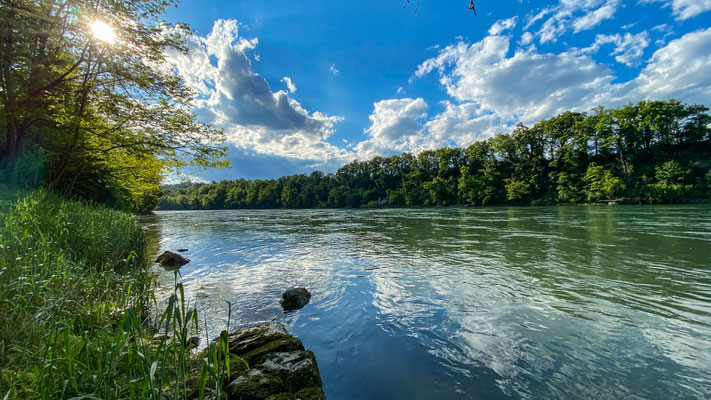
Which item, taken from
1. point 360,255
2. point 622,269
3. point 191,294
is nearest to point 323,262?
point 360,255

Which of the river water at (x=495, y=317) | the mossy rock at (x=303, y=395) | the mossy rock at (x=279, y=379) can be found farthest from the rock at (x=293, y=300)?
the mossy rock at (x=303, y=395)

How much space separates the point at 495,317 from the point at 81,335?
6.48 meters

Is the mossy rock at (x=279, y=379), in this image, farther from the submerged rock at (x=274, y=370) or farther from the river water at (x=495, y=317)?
the river water at (x=495, y=317)

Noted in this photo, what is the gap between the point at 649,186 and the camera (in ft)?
140

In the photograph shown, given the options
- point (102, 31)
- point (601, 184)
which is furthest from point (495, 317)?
point (601, 184)

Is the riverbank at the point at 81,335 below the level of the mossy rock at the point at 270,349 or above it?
above

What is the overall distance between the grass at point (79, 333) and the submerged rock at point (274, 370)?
1.01ft

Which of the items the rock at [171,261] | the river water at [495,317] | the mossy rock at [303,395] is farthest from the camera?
the rock at [171,261]

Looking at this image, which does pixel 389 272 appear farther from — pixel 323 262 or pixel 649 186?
pixel 649 186

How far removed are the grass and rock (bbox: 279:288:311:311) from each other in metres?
2.48

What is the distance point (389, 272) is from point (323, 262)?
128 inches

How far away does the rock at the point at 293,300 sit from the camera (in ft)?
21.8

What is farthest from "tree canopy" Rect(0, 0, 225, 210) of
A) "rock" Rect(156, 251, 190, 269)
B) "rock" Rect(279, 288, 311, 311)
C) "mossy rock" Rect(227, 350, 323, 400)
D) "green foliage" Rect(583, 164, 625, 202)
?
"green foliage" Rect(583, 164, 625, 202)

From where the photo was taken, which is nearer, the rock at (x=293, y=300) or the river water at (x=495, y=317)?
the river water at (x=495, y=317)
